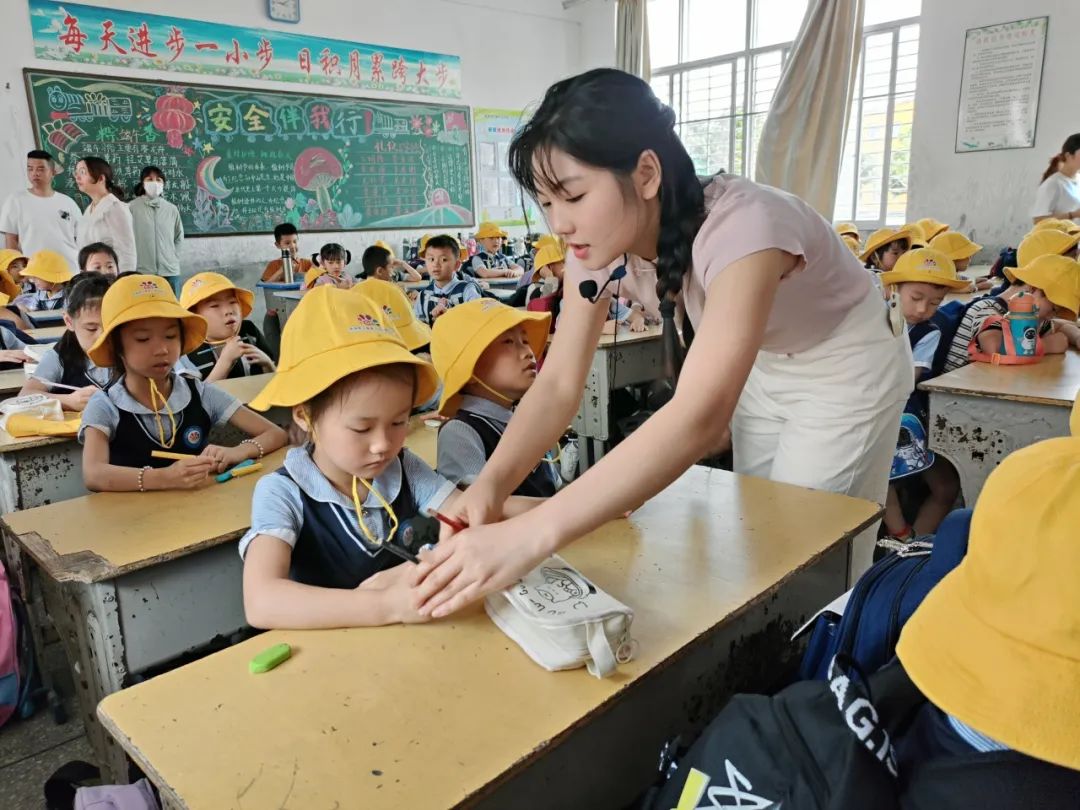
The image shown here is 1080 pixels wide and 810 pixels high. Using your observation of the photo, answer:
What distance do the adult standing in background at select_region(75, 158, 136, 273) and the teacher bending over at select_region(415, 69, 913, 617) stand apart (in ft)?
16.0

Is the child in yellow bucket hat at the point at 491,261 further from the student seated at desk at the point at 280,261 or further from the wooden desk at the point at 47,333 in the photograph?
the wooden desk at the point at 47,333

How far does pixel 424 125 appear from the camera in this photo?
25.1ft

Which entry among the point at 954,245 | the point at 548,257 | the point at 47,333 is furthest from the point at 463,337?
the point at 954,245

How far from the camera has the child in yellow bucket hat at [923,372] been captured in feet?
8.48

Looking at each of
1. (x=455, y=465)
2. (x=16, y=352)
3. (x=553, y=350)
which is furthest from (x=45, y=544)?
(x=16, y=352)

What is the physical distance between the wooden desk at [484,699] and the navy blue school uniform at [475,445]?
1.35 ft

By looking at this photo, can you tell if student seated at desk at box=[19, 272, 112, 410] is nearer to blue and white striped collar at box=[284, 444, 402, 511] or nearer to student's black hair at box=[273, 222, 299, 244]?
blue and white striped collar at box=[284, 444, 402, 511]

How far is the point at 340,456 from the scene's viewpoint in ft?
3.89

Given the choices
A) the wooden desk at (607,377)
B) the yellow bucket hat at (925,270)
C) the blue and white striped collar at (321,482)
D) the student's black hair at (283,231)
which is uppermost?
the student's black hair at (283,231)

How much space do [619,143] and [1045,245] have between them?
10.3 feet

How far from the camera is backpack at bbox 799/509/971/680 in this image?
940 mm

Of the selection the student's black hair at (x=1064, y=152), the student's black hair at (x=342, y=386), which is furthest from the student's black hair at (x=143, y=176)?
the student's black hair at (x=1064, y=152)

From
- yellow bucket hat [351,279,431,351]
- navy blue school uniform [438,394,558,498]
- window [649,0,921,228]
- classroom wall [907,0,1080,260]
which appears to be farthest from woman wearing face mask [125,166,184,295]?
classroom wall [907,0,1080,260]

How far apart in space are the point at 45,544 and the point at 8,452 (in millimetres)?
760
